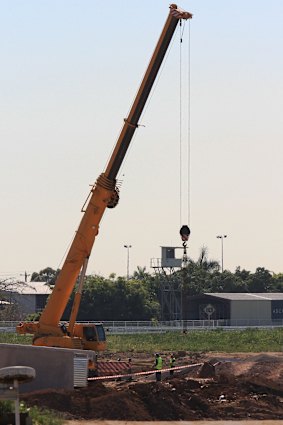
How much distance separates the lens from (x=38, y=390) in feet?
108

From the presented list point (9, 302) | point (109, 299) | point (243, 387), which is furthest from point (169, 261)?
point (243, 387)

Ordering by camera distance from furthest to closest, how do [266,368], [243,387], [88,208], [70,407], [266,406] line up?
[266,368]
[88,208]
[243,387]
[266,406]
[70,407]

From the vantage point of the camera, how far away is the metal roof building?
10488 cm

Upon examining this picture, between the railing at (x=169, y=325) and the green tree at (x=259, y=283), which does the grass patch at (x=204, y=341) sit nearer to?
the railing at (x=169, y=325)

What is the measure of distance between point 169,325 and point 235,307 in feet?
36.4

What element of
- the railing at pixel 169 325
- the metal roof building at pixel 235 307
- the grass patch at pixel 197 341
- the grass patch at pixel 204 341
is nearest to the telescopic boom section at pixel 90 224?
the grass patch at pixel 197 341

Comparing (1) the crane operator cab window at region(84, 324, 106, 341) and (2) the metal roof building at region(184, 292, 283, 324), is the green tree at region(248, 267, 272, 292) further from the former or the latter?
(1) the crane operator cab window at region(84, 324, 106, 341)

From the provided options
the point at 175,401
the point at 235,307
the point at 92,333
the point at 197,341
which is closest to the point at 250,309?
the point at 235,307

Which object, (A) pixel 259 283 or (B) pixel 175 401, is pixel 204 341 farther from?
(A) pixel 259 283

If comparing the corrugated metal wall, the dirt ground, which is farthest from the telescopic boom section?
the corrugated metal wall

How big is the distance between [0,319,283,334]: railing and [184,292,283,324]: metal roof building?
2.44 metres

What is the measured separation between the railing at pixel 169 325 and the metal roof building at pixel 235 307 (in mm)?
2439

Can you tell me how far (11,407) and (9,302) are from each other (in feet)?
245

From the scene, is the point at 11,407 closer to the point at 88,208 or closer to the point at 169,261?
the point at 88,208
